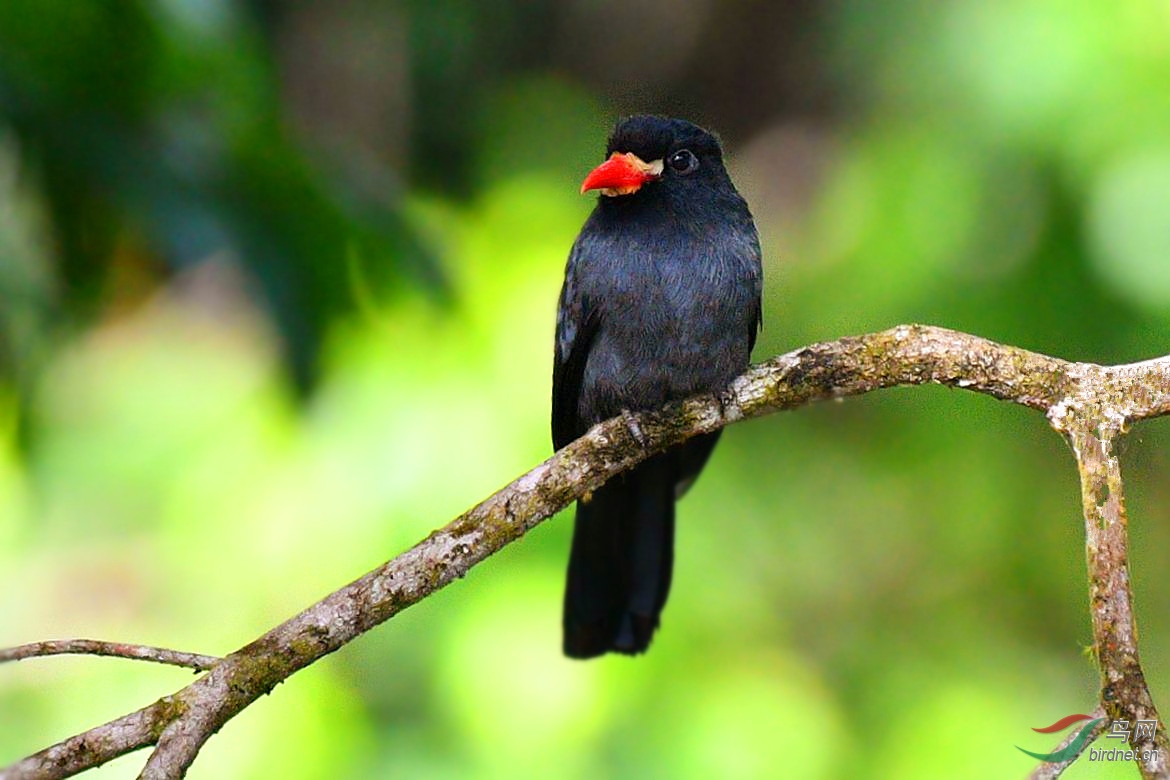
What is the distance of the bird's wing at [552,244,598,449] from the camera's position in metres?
3.46

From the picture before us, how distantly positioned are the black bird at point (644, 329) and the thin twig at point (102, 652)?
134 cm

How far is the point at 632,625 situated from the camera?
3.92 meters

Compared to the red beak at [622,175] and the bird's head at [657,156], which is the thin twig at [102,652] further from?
the bird's head at [657,156]

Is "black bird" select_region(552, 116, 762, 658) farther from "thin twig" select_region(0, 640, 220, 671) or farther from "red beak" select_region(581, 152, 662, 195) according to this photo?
"thin twig" select_region(0, 640, 220, 671)

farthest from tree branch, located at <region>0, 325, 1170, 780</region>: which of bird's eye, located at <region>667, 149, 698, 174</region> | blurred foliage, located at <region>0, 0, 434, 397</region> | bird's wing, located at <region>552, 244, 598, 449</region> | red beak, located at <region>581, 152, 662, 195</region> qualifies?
blurred foliage, located at <region>0, 0, 434, 397</region>

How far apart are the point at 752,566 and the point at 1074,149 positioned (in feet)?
6.15

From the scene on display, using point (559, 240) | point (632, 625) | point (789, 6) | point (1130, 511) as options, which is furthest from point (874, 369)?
point (789, 6)

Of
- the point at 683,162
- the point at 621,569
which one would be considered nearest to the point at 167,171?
the point at 683,162

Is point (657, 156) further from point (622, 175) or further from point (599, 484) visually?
point (599, 484)

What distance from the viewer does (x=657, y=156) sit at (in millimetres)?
3559

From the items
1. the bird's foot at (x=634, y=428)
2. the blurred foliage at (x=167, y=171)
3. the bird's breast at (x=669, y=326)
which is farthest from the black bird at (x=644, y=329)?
the blurred foliage at (x=167, y=171)

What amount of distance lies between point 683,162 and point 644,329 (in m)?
0.57

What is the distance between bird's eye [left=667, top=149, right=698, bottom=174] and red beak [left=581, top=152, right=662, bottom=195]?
0.14 ft

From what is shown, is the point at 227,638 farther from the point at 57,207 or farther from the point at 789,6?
the point at 789,6
